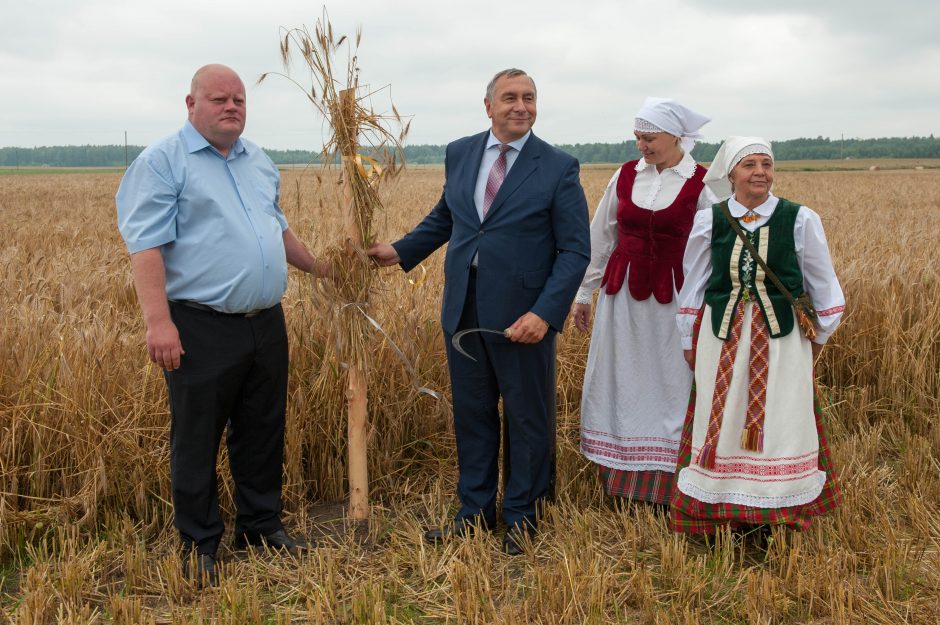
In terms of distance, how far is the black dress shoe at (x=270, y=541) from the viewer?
342cm

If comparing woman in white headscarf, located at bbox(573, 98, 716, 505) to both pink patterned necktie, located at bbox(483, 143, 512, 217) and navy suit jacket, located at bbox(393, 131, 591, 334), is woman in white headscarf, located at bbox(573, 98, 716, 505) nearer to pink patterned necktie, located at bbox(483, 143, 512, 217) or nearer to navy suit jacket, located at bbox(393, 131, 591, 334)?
navy suit jacket, located at bbox(393, 131, 591, 334)

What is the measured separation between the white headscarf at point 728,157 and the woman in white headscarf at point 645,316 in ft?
0.39

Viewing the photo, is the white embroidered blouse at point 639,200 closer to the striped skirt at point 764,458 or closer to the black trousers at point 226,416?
the striped skirt at point 764,458

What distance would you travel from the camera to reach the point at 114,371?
3.90m

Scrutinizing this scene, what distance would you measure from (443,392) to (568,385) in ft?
2.55

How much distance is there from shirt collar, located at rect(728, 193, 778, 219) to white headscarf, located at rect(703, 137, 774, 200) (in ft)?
0.44

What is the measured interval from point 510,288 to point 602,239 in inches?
30.4

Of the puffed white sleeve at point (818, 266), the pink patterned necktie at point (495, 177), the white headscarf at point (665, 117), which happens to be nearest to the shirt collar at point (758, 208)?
the puffed white sleeve at point (818, 266)

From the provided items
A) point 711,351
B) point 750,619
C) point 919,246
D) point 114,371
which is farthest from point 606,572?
point 919,246

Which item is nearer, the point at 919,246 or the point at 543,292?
the point at 543,292

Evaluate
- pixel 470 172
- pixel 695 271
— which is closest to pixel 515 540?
pixel 695 271

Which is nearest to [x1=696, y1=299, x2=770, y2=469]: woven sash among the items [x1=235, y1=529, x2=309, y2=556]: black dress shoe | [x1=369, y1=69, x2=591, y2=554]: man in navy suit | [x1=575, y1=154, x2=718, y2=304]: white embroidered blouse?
[x1=575, y1=154, x2=718, y2=304]: white embroidered blouse

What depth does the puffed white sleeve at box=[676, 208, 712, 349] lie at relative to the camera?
132 inches

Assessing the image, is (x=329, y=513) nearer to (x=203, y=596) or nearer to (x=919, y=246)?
(x=203, y=596)
